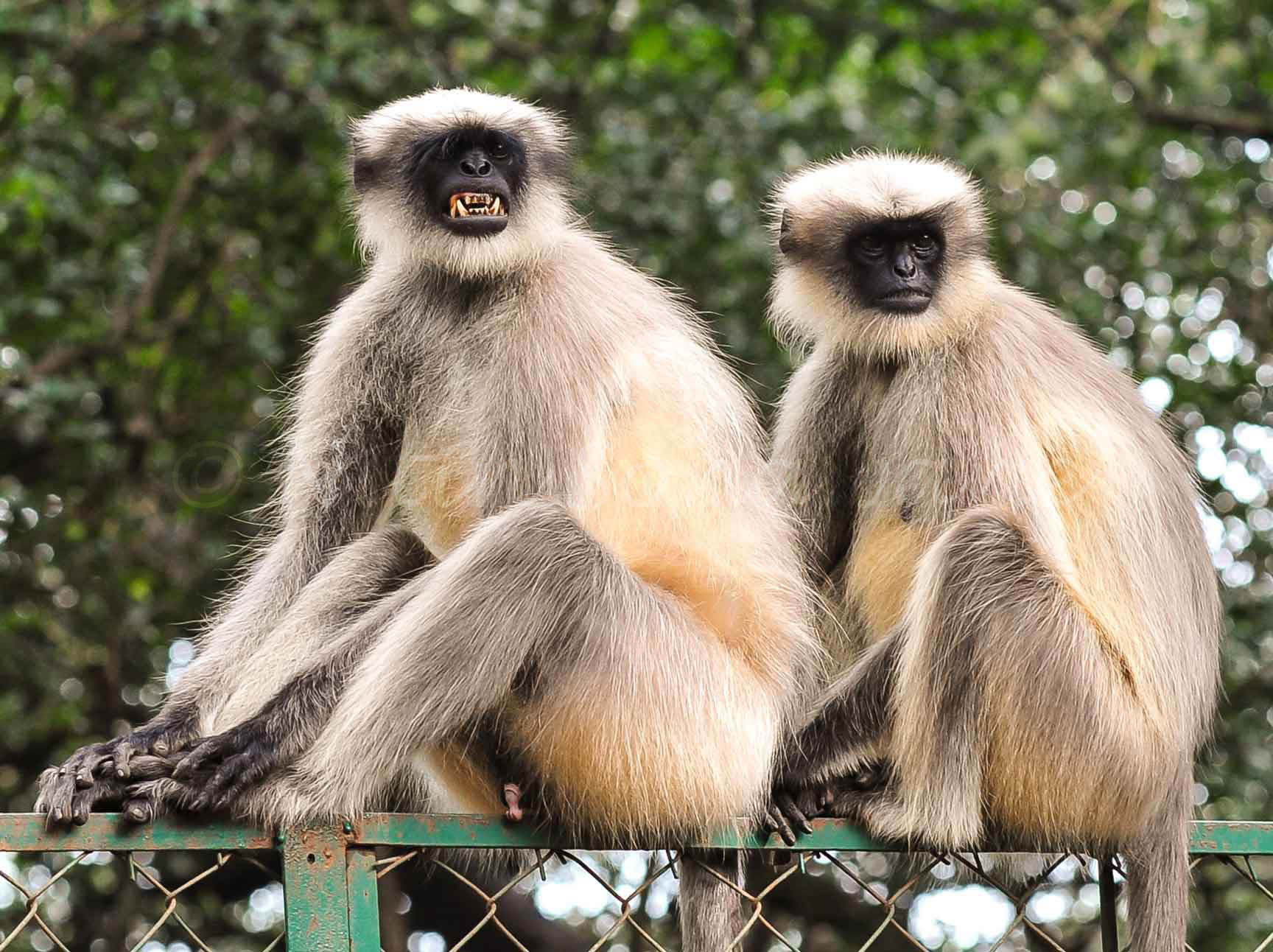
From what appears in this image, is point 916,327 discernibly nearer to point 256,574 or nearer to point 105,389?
point 256,574

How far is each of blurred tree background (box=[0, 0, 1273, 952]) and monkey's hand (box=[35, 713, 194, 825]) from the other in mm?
3106

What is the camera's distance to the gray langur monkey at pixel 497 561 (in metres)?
3.26

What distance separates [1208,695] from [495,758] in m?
1.76

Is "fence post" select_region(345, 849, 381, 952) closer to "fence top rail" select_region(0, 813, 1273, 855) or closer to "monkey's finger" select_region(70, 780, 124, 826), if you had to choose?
"fence top rail" select_region(0, 813, 1273, 855)

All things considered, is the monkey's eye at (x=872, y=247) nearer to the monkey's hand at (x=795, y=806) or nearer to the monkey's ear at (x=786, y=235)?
the monkey's ear at (x=786, y=235)

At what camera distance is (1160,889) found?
136 inches

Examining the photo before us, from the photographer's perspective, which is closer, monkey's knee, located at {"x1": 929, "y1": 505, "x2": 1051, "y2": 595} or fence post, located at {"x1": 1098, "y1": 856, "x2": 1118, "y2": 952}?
fence post, located at {"x1": 1098, "y1": 856, "x2": 1118, "y2": 952}

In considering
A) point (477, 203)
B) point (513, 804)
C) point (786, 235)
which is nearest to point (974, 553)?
point (513, 804)

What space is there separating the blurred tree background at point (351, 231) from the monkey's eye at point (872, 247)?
2.13 meters

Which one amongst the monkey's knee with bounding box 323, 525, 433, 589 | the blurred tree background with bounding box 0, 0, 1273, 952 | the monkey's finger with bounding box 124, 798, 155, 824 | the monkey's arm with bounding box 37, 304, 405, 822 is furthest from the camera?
the blurred tree background with bounding box 0, 0, 1273, 952

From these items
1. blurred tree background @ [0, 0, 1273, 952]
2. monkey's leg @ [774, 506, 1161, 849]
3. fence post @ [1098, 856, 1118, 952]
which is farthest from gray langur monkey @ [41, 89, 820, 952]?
blurred tree background @ [0, 0, 1273, 952]

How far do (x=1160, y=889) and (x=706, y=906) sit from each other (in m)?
0.95

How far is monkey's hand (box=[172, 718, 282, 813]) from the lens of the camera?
3109 millimetres

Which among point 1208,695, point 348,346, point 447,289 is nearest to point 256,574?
point 348,346
